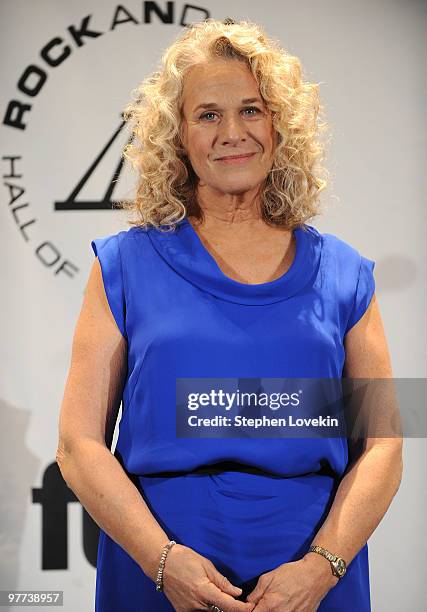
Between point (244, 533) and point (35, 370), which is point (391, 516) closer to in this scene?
point (35, 370)

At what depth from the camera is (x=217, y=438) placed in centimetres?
166

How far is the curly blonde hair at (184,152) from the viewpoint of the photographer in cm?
183

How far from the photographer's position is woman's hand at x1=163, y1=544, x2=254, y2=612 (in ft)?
5.06

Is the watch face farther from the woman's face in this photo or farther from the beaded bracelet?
the woman's face

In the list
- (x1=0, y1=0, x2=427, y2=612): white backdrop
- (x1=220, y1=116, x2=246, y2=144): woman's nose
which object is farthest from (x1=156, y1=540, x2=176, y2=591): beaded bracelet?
(x1=0, y1=0, x2=427, y2=612): white backdrop

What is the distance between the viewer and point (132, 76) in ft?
9.60

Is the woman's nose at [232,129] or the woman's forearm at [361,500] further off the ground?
the woman's nose at [232,129]

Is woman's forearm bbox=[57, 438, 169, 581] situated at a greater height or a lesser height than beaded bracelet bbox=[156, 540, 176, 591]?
greater

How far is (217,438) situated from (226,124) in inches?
23.3

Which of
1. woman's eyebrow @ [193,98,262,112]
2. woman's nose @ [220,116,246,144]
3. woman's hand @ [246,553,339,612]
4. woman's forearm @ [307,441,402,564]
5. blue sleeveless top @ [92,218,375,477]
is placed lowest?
woman's hand @ [246,553,339,612]

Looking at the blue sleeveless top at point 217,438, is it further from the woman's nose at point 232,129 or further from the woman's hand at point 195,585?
the woman's nose at point 232,129

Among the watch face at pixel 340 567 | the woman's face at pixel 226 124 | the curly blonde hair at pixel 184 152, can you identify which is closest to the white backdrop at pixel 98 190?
the curly blonde hair at pixel 184 152

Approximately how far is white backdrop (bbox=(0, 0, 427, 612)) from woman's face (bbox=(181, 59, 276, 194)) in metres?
1.11

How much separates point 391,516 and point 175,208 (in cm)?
149
